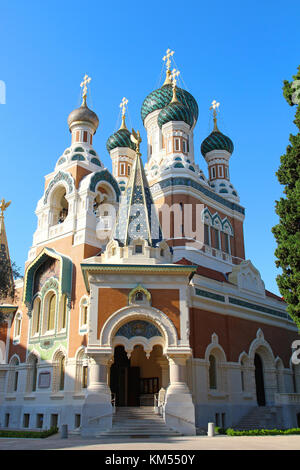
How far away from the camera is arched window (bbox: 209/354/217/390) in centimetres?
1678

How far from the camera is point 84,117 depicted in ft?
73.4

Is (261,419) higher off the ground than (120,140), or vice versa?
(120,140)

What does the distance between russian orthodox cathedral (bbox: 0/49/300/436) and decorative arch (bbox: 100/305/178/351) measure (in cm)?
3

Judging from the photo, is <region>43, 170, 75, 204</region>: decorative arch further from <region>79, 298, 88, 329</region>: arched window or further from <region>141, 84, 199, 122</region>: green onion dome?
<region>141, 84, 199, 122</region>: green onion dome

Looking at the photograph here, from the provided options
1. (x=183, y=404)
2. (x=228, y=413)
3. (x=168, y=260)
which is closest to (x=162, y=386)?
(x=183, y=404)

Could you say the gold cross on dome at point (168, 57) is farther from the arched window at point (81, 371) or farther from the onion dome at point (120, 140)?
the arched window at point (81, 371)

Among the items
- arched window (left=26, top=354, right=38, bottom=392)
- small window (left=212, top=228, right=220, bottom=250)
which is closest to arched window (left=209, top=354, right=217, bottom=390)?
small window (left=212, top=228, right=220, bottom=250)

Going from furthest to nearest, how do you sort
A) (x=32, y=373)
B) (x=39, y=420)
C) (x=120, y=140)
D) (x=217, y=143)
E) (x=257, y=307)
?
(x=120, y=140), (x=217, y=143), (x=257, y=307), (x=32, y=373), (x=39, y=420)

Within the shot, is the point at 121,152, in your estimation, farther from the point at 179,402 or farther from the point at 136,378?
the point at 179,402

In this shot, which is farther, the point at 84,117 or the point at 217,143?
the point at 217,143

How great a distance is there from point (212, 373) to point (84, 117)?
43.1 feet

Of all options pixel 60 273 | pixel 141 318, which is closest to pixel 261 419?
pixel 141 318
